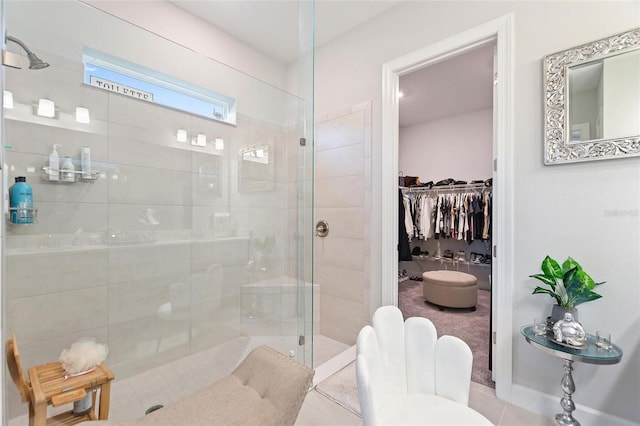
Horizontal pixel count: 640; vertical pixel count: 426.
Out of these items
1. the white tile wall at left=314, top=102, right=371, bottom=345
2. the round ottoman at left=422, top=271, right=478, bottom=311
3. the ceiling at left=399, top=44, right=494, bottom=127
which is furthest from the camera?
the round ottoman at left=422, top=271, right=478, bottom=311

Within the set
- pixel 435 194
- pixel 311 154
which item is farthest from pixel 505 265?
pixel 435 194

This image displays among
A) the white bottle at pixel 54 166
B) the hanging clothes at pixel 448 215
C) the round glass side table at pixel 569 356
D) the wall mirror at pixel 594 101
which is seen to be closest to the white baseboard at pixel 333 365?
the round glass side table at pixel 569 356

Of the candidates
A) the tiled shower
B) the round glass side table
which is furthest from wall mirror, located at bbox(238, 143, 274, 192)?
the round glass side table

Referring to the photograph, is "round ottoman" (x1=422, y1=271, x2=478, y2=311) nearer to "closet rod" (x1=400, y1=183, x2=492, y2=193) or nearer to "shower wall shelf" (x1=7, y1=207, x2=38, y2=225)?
"closet rod" (x1=400, y1=183, x2=492, y2=193)

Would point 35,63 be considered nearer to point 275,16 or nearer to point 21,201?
point 21,201

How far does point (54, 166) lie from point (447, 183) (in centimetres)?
439

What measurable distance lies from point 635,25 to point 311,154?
183 cm

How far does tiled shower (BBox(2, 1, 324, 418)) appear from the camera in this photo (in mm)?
1534

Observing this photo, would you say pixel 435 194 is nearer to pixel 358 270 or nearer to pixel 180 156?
pixel 358 270

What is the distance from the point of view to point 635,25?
1.34 metres

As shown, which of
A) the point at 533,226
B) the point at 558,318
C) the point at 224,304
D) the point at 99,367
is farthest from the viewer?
the point at 224,304

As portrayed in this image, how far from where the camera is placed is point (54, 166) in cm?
160

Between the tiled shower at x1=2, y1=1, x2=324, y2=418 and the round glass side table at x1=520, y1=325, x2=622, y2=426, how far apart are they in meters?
1.34

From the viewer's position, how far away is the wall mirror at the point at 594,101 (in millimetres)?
1342
